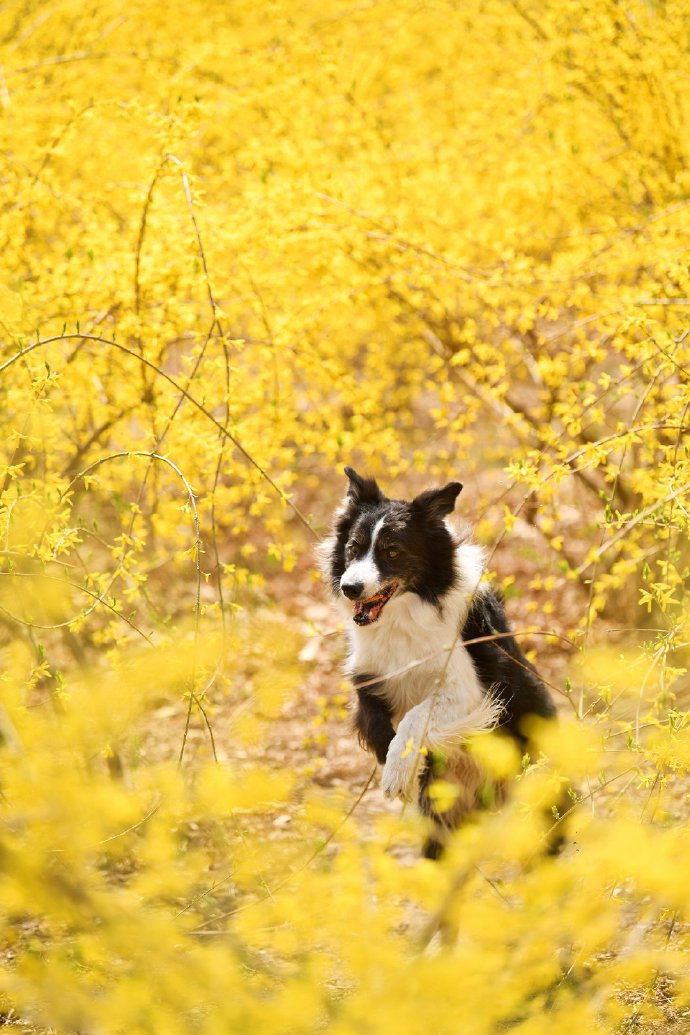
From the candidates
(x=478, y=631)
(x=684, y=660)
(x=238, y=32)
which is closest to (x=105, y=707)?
(x=478, y=631)

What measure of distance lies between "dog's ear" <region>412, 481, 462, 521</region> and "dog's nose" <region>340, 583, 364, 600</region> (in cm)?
42

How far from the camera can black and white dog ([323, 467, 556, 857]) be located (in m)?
3.23

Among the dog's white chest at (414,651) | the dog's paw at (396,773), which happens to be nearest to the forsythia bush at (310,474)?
the dog's paw at (396,773)

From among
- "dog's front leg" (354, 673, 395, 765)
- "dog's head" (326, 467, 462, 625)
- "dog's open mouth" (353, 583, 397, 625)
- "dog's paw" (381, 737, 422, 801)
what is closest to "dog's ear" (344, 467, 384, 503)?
"dog's head" (326, 467, 462, 625)

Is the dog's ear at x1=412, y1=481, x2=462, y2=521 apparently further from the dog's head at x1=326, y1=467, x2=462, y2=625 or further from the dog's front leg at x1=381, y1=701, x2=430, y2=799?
the dog's front leg at x1=381, y1=701, x2=430, y2=799

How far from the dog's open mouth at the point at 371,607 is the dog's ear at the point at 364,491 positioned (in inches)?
15.4

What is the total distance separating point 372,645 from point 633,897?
1525mm

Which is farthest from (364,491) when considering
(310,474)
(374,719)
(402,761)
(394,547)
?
(310,474)

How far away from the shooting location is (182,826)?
4398mm

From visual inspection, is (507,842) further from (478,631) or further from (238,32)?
(238,32)

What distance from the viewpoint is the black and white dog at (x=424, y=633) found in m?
3.23

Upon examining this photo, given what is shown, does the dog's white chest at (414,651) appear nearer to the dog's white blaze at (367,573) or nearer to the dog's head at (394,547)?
the dog's head at (394,547)

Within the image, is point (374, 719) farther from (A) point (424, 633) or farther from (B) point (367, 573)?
(B) point (367, 573)

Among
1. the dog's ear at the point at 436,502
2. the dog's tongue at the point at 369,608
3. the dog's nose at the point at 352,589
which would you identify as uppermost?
the dog's ear at the point at 436,502
